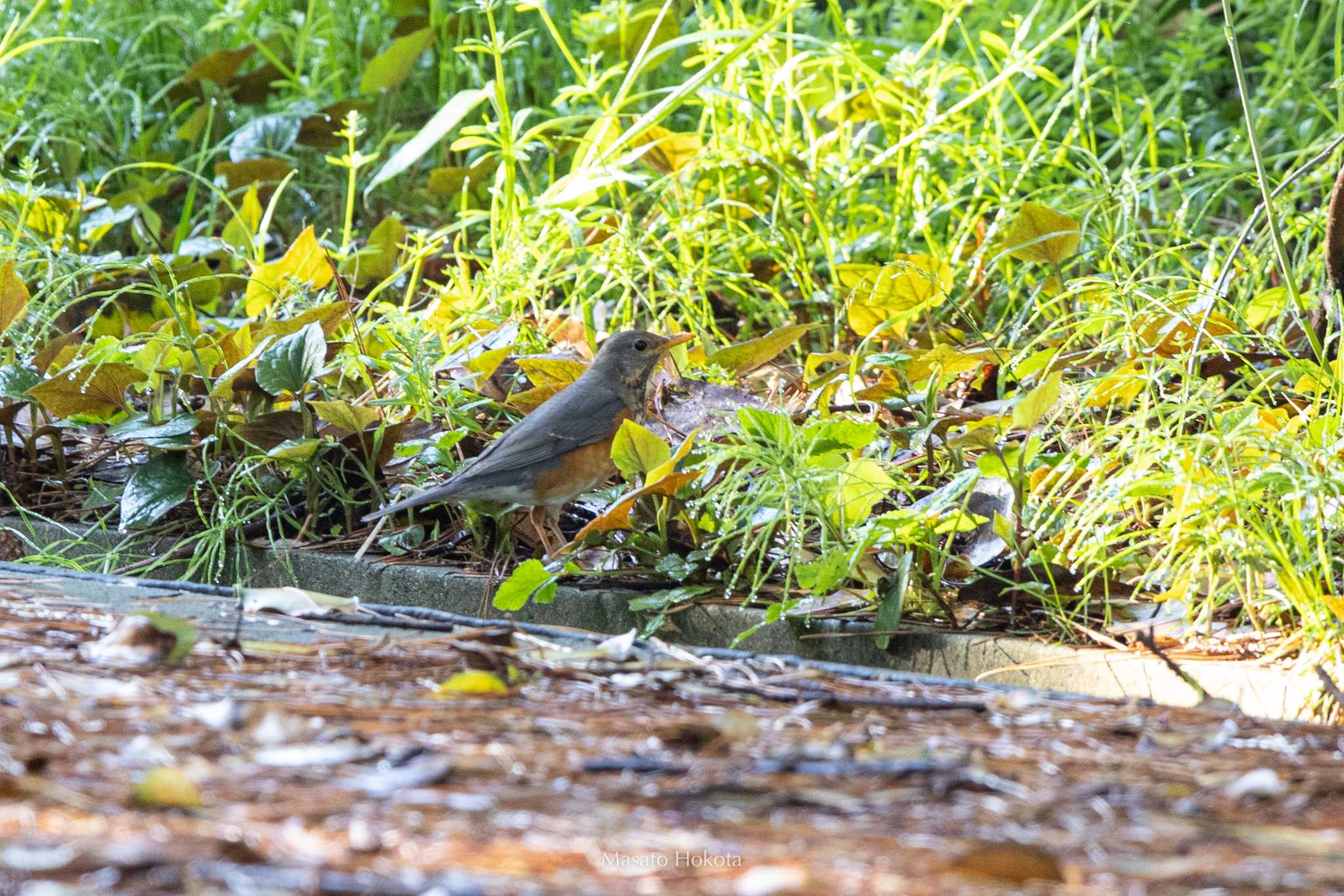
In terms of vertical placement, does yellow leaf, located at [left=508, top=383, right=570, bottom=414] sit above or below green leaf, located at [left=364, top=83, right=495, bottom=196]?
below

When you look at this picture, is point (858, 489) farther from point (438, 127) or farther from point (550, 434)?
point (438, 127)

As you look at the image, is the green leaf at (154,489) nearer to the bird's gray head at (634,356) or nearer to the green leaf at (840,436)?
the bird's gray head at (634,356)

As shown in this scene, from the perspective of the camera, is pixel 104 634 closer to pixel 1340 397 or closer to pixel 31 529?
pixel 31 529

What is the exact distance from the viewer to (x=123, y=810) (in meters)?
1.33

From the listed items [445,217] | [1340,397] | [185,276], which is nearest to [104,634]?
[1340,397]

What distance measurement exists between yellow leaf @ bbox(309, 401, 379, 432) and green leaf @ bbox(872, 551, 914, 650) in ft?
4.62

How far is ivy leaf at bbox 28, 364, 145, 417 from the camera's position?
11.2ft

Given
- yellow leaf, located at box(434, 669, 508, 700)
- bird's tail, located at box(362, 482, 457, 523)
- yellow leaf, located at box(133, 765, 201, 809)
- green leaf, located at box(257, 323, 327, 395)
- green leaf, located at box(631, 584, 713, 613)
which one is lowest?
yellow leaf, located at box(133, 765, 201, 809)

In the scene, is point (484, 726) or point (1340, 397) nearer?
point (484, 726)

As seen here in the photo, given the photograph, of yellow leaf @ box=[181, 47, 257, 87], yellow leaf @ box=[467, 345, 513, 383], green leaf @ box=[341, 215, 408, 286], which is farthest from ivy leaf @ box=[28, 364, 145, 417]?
yellow leaf @ box=[181, 47, 257, 87]

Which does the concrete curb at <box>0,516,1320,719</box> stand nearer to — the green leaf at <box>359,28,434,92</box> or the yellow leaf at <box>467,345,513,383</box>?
the yellow leaf at <box>467,345,513,383</box>

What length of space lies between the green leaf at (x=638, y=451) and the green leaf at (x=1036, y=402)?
0.77 m

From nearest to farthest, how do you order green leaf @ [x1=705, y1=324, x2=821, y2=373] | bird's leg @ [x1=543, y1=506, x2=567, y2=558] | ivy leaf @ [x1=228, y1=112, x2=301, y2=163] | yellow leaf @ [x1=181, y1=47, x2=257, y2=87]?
bird's leg @ [x1=543, y1=506, x2=567, y2=558], green leaf @ [x1=705, y1=324, x2=821, y2=373], ivy leaf @ [x1=228, y1=112, x2=301, y2=163], yellow leaf @ [x1=181, y1=47, x2=257, y2=87]

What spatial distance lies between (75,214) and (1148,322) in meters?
3.54
